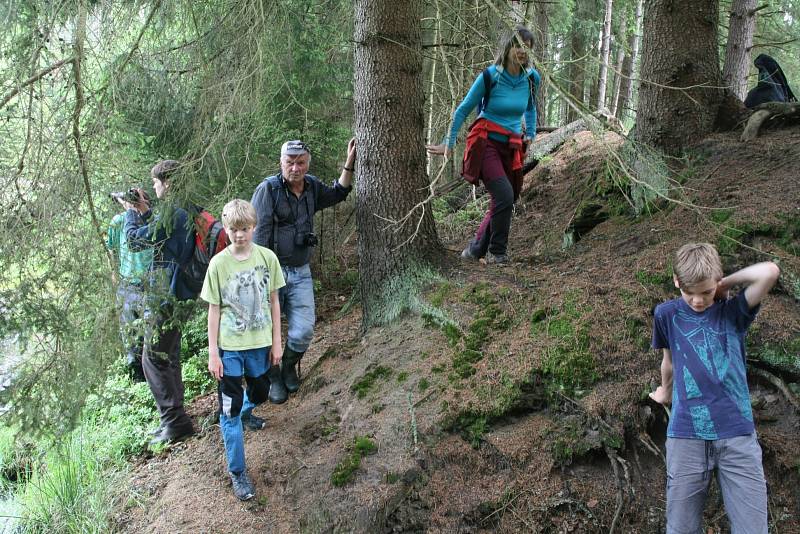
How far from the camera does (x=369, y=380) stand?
4883 millimetres

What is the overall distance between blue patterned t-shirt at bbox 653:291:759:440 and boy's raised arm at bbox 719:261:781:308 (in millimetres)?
43

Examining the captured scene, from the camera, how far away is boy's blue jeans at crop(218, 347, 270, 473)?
4.24 m

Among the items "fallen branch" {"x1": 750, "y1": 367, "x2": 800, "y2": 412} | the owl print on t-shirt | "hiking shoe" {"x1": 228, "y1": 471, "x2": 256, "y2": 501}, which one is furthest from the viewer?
"hiking shoe" {"x1": 228, "y1": 471, "x2": 256, "y2": 501}

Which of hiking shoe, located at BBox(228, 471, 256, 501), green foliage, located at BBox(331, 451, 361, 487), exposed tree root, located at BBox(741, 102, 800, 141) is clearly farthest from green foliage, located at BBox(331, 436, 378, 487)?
exposed tree root, located at BBox(741, 102, 800, 141)

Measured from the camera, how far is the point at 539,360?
4168 mm

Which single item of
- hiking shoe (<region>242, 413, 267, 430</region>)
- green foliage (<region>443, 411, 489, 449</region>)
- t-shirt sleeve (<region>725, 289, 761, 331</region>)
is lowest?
hiking shoe (<region>242, 413, 267, 430</region>)

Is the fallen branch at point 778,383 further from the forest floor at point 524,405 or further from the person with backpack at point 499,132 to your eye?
the person with backpack at point 499,132

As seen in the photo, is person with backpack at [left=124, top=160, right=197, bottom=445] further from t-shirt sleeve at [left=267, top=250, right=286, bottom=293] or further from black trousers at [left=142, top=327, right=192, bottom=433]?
t-shirt sleeve at [left=267, top=250, right=286, bottom=293]

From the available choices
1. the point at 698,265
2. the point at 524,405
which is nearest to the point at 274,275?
the point at 524,405

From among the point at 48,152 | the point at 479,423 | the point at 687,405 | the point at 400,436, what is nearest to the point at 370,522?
the point at 400,436

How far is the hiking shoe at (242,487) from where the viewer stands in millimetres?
4340

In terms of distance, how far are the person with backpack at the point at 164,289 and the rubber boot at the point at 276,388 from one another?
2.84 ft

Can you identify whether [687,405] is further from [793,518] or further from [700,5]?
[700,5]

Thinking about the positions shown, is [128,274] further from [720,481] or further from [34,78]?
[720,481]
